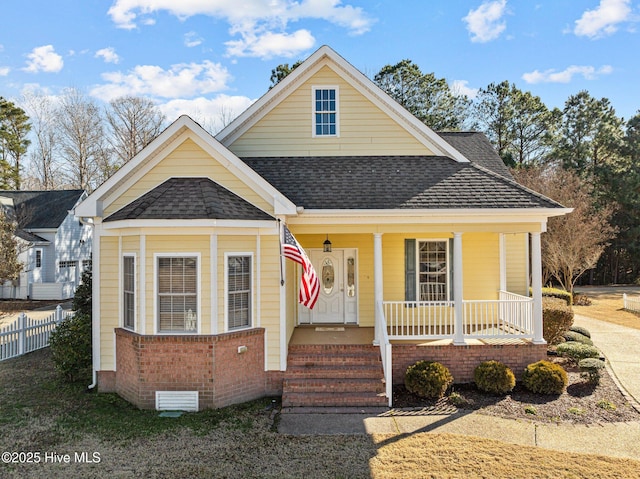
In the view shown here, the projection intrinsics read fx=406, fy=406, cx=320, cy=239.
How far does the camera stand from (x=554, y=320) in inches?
472

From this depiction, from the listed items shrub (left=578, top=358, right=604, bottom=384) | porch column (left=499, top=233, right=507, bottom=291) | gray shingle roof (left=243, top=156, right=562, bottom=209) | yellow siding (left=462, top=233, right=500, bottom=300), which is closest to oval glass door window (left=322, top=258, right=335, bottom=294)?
gray shingle roof (left=243, top=156, right=562, bottom=209)

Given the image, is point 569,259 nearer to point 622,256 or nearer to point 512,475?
point 622,256

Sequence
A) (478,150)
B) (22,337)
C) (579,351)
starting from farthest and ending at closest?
(478,150)
(22,337)
(579,351)

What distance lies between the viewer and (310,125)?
1171 cm

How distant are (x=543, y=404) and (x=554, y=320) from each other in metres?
4.35

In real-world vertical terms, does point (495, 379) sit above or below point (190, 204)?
below

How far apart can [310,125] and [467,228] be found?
523 cm

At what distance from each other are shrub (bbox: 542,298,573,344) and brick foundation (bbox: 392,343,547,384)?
2665mm

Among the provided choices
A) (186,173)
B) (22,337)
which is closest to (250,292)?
(186,173)

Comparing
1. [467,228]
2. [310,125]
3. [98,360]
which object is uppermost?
[310,125]

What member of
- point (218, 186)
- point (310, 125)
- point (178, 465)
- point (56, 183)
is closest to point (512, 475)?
point (178, 465)

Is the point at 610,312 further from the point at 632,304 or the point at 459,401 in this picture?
the point at 459,401

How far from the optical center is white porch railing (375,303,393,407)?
8.33 metres

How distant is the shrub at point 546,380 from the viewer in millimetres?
8828
